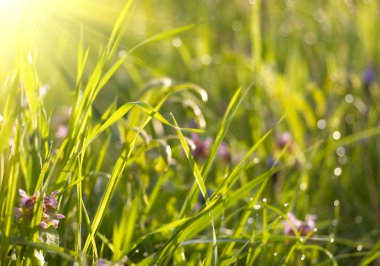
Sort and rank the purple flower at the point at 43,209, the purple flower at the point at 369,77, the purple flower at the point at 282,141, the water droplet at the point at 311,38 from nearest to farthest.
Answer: the purple flower at the point at 43,209
the purple flower at the point at 282,141
the purple flower at the point at 369,77
the water droplet at the point at 311,38

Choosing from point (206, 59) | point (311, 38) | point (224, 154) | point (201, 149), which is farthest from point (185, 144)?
point (311, 38)

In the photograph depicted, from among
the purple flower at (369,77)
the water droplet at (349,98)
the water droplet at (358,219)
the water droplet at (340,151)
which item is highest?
the purple flower at (369,77)

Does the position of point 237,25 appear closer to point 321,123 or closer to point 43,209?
point 321,123

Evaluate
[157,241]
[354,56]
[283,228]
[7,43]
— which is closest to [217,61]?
[354,56]

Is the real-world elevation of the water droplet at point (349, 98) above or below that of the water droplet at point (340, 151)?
above

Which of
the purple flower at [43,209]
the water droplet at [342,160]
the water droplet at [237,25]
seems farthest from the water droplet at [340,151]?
the water droplet at [237,25]

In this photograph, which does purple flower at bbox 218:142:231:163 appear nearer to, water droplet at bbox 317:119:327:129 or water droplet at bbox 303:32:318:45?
water droplet at bbox 317:119:327:129

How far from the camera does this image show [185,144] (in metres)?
1.13

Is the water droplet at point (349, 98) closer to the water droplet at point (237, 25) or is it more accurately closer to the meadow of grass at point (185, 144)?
the meadow of grass at point (185, 144)

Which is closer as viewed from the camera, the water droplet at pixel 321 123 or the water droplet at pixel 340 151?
the water droplet at pixel 340 151

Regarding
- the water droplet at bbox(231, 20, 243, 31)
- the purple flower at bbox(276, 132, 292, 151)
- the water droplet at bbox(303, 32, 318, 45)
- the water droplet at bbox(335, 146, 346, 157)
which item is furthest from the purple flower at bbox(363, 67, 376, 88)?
the water droplet at bbox(231, 20, 243, 31)

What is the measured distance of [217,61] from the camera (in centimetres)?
292

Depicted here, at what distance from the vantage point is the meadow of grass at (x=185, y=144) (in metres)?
1.12

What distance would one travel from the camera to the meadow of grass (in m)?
1.12
